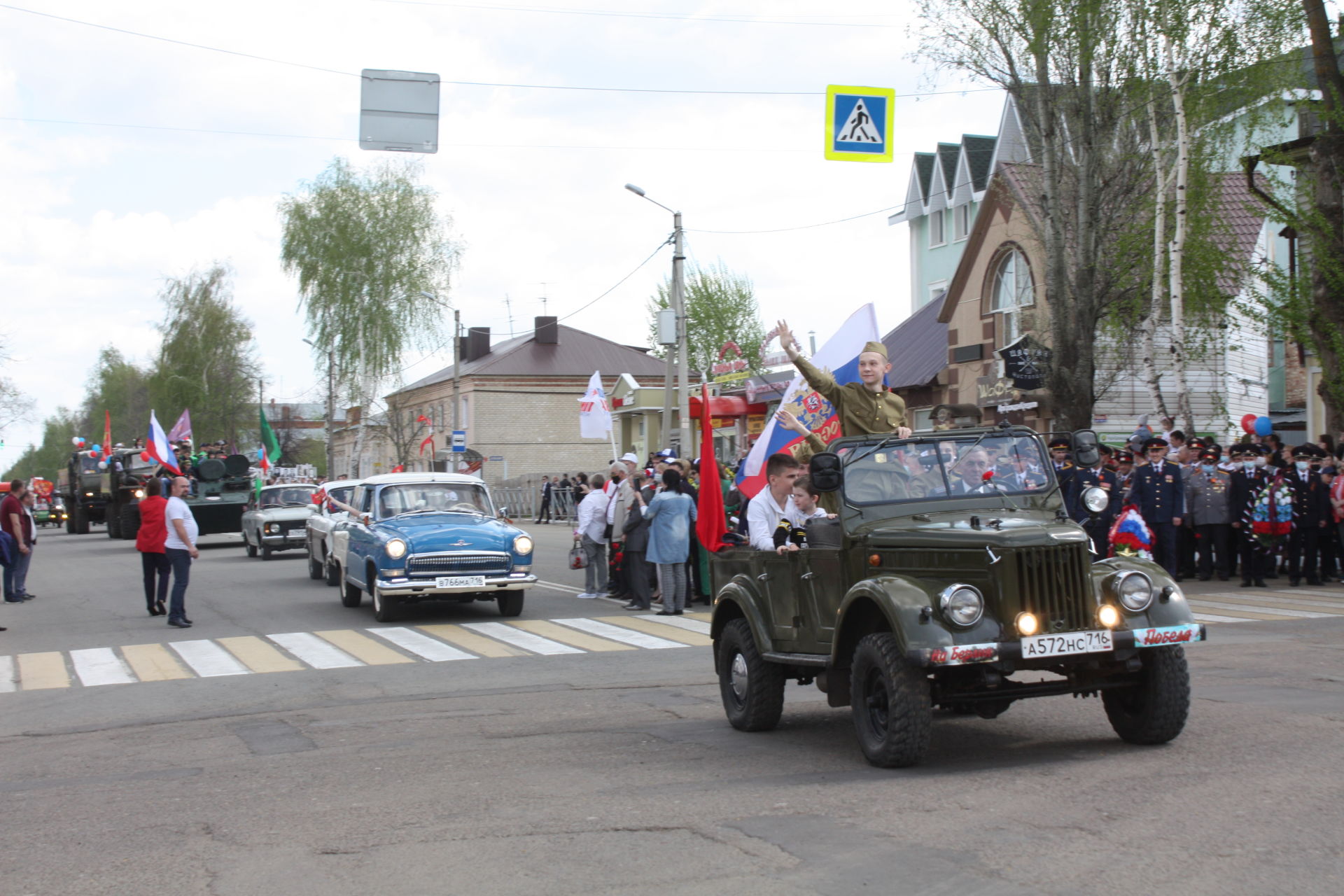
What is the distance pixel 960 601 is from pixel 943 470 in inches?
51.0

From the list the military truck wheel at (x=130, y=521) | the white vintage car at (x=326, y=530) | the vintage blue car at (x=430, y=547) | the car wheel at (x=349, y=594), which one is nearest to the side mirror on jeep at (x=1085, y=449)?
the vintage blue car at (x=430, y=547)

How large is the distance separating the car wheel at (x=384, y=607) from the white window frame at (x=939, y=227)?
120 feet

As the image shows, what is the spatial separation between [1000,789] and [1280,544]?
45.7ft

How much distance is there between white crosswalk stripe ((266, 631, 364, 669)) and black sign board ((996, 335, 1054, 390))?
17650 millimetres

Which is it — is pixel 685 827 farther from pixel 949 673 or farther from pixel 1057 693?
pixel 1057 693

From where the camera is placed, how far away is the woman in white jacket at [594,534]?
18.9 metres

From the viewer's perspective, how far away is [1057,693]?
6.86 metres

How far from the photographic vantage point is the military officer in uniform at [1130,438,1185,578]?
1820 centimetres

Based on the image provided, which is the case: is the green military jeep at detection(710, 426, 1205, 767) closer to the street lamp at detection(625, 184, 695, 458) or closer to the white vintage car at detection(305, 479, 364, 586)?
the white vintage car at detection(305, 479, 364, 586)

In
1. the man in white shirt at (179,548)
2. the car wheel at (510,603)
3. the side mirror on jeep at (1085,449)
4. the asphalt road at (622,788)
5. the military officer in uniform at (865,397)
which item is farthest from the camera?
the car wheel at (510,603)

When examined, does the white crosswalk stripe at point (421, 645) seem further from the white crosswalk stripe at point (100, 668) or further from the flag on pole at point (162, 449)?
the flag on pole at point (162, 449)

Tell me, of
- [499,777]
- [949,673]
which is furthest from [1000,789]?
[499,777]

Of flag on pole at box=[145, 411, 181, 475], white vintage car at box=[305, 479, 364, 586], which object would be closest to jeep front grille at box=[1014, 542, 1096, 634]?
white vintage car at box=[305, 479, 364, 586]

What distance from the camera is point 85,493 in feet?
163
